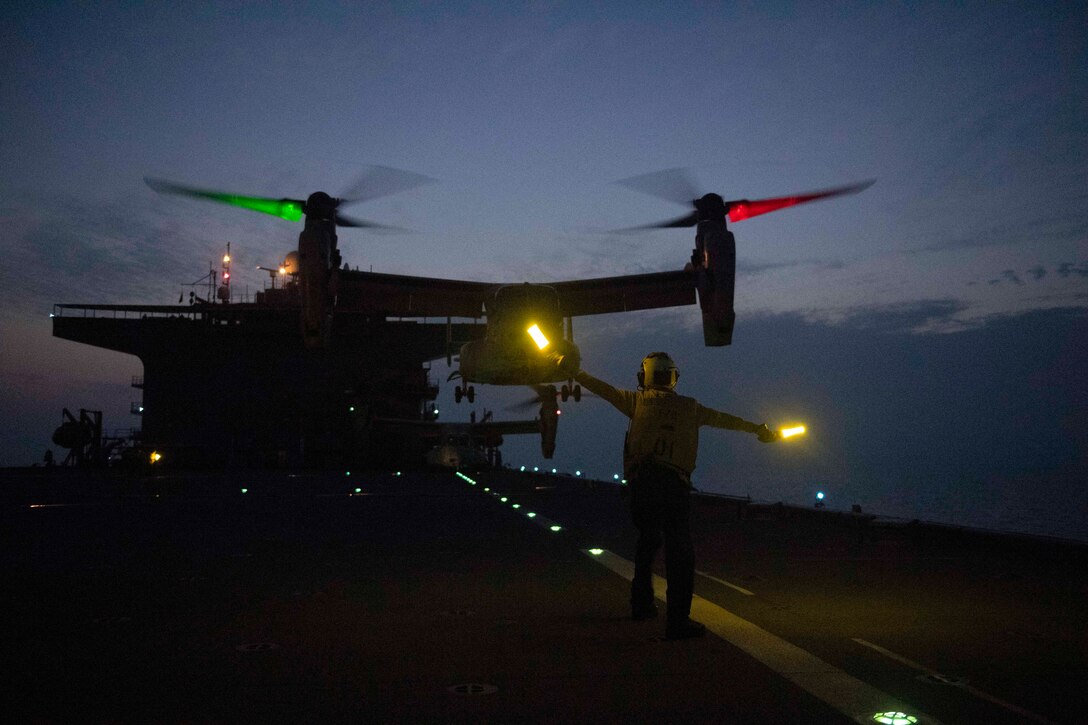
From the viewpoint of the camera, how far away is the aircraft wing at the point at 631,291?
24.2 meters

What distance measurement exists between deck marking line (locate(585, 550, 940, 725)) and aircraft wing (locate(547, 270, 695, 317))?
16.6 meters

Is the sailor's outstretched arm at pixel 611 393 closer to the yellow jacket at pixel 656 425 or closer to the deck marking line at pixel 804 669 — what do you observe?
the yellow jacket at pixel 656 425

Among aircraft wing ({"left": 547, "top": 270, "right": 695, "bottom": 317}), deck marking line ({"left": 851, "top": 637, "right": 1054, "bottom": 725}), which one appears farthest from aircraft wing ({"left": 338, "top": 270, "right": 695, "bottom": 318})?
deck marking line ({"left": 851, "top": 637, "right": 1054, "bottom": 725})

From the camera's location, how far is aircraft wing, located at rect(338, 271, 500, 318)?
2344 cm

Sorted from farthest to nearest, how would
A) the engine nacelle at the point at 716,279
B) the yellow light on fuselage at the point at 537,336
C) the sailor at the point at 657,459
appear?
the engine nacelle at the point at 716,279 → the sailor at the point at 657,459 → the yellow light on fuselage at the point at 537,336

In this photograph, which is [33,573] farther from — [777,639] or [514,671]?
[777,639]

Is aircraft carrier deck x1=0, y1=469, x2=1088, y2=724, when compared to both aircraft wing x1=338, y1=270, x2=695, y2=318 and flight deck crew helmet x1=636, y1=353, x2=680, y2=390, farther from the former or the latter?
aircraft wing x1=338, y1=270, x2=695, y2=318

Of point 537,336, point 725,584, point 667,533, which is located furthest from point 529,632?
point 725,584

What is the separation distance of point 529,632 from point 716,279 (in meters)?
15.0

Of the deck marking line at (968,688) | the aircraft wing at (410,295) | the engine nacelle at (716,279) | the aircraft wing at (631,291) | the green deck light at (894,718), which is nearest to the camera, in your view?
the green deck light at (894,718)

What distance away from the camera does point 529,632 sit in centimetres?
633

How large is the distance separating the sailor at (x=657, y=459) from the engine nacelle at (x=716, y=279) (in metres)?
13.5

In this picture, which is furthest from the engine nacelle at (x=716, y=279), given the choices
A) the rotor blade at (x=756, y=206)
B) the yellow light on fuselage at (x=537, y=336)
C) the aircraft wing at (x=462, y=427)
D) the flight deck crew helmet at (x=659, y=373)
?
the aircraft wing at (x=462, y=427)

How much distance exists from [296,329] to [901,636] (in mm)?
64435
